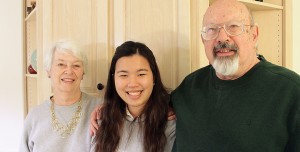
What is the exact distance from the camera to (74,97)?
1.59 m

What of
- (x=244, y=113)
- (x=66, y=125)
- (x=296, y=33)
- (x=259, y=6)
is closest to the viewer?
(x=244, y=113)

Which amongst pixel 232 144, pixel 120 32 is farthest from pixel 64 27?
pixel 232 144

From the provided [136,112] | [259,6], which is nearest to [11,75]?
[136,112]

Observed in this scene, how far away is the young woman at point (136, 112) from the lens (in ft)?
4.34

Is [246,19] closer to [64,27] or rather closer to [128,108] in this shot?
[128,108]

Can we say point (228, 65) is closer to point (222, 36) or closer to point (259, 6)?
point (222, 36)

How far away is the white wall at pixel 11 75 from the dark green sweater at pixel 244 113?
6.45 ft

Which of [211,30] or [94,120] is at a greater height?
[211,30]

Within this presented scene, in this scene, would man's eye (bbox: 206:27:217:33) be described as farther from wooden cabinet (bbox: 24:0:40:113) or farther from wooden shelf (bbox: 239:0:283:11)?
wooden cabinet (bbox: 24:0:40:113)

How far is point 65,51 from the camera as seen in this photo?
1.53m

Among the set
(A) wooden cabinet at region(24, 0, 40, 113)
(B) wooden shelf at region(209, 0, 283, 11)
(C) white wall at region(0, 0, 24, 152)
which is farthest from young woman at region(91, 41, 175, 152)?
(C) white wall at region(0, 0, 24, 152)

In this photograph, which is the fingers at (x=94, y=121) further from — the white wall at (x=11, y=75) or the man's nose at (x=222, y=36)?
the white wall at (x=11, y=75)

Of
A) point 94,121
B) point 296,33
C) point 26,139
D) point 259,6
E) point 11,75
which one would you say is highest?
point 259,6

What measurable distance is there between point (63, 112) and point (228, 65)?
90 centimetres
